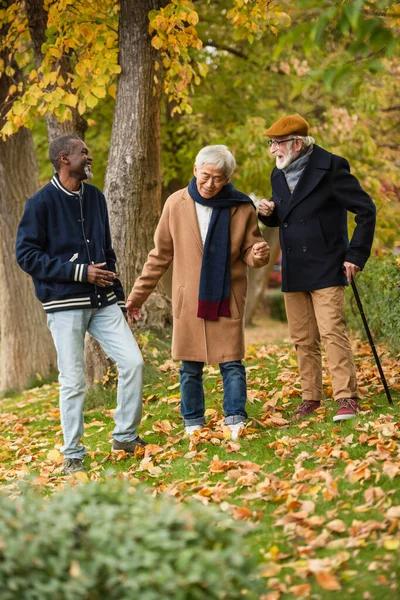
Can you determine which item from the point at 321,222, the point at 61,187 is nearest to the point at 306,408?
the point at 321,222

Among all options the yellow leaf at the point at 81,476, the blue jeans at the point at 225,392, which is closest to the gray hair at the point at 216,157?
the blue jeans at the point at 225,392

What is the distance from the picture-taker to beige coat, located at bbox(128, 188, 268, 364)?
5832 millimetres

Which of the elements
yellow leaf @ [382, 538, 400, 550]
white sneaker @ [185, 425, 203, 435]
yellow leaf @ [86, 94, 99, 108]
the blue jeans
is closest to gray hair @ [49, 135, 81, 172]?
the blue jeans

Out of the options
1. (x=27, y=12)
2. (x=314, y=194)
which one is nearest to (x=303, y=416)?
(x=314, y=194)

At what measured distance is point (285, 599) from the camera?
11.3 ft

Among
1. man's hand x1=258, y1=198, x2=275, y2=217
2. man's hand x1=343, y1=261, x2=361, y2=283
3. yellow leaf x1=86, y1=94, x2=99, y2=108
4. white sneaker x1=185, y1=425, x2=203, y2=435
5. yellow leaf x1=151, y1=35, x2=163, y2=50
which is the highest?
yellow leaf x1=151, y1=35, x2=163, y2=50

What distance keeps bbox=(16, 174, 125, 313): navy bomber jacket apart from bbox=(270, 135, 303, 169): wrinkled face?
4.41 feet

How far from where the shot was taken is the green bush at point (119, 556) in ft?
9.69

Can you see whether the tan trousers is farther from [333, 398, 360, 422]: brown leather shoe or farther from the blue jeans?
the blue jeans

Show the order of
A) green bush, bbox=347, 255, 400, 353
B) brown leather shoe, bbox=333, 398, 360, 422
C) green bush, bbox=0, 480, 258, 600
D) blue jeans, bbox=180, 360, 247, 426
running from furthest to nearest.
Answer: green bush, bbox=347, 255, 400, 353 → blue jeans, bbox=180, 360, 247, 426 → brown leather shoe, bbox=333, 398, 360, 422 → green bush, bbox=0, 480, 258, 600

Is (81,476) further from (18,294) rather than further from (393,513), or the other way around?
(18,294)

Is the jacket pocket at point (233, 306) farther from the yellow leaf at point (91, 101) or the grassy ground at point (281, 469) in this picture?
the yellow leaf at point (91, 101)

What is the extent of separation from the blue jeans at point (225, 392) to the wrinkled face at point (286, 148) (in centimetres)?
147

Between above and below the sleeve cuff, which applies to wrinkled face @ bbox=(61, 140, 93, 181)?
above
